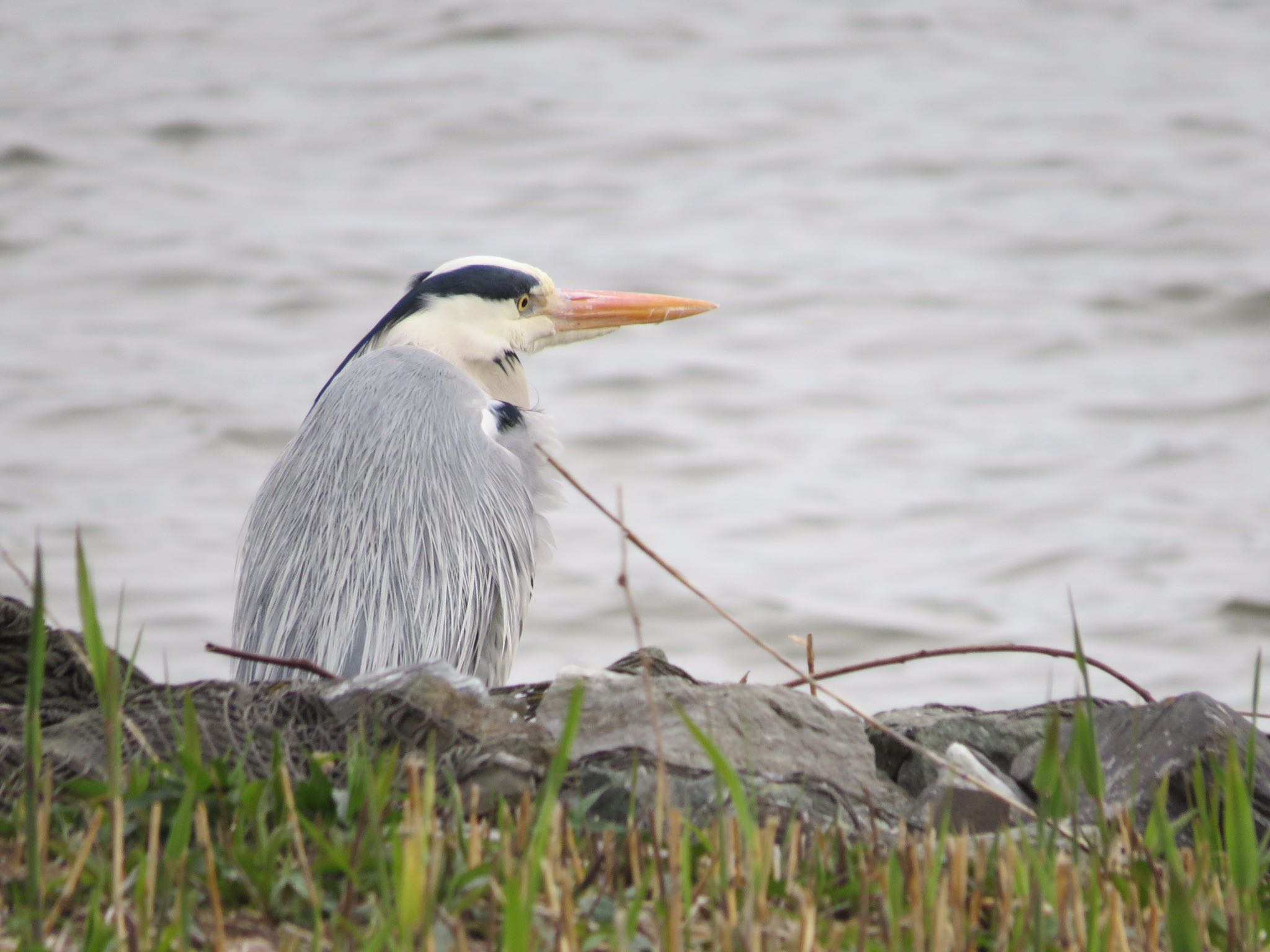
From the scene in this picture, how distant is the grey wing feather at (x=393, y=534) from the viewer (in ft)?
12.6

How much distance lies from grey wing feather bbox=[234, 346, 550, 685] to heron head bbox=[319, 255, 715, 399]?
14.4 inches

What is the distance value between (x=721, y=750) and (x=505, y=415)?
204 cm

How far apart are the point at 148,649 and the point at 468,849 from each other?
8694 mm

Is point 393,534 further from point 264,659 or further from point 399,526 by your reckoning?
point 264,659

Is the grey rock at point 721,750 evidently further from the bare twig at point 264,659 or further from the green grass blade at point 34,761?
the green grass blade at point 34,761

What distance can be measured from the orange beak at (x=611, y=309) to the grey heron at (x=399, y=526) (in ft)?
1.80

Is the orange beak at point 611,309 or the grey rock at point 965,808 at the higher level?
the orange beak at point 611,309

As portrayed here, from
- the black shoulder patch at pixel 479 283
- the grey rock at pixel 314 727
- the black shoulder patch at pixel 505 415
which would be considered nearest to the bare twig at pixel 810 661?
the grey rock at pixel 314 727

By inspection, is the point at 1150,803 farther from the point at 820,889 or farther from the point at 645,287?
the point at 645,287

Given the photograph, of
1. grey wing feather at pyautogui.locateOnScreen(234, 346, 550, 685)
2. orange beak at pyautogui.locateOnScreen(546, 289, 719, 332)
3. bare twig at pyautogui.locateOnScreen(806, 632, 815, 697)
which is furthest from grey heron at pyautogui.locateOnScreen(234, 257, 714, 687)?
bare twig at pyautogui.locateOnScreen(806, 632, 815, 697)

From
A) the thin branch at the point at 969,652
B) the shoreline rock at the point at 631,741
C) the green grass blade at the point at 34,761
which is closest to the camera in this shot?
the green grass blade at the point at 34,761

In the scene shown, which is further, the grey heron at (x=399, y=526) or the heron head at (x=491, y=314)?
the heron head at (x=491, y=314)

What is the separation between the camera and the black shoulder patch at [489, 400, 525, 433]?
4477 millimetres

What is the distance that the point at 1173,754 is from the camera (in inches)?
109
